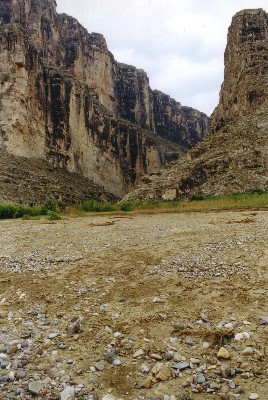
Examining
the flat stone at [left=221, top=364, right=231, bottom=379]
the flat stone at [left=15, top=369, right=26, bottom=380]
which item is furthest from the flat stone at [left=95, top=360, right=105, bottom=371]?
the flat stone at [left=221, top=364, right=231, bottom=379]

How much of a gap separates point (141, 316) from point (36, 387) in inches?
90.0

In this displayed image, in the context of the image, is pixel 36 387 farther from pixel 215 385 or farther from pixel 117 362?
pixel 215 385

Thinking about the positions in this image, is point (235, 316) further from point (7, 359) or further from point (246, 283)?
point (7, 359)

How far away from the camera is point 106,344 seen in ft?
19.4

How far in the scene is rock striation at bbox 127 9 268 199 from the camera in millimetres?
41875

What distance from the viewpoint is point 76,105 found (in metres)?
78.2

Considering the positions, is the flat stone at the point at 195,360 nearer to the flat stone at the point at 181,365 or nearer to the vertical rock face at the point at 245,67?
the flat stone at the point at 181,365

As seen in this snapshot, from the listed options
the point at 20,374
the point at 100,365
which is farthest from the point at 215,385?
the point at 20,374

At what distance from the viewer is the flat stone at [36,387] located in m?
4.72

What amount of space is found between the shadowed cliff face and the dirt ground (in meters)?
51.3

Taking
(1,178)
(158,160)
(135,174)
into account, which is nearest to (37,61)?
(1,178)

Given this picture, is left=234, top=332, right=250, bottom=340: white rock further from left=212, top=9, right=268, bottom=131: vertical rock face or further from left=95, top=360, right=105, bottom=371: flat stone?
left=212, top=9, right=268, bottom=131: vertical rock face

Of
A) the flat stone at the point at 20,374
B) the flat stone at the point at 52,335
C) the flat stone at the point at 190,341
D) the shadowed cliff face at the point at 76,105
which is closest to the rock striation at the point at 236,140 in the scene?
the shadowed cliff face at the point at 76,105

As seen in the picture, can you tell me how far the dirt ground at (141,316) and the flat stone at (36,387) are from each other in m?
0.05
